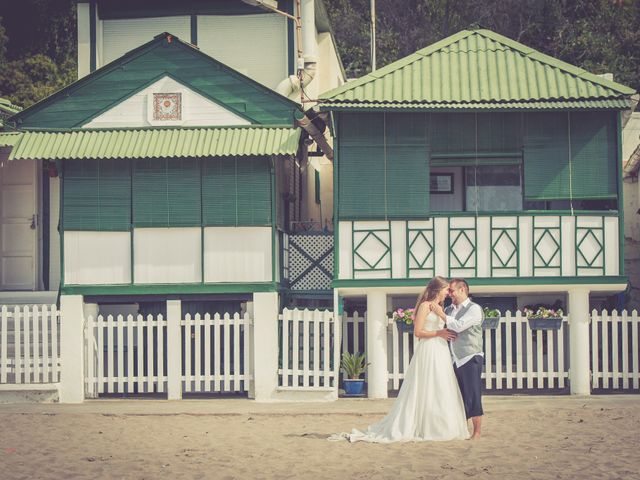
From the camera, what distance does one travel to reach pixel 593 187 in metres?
20.3

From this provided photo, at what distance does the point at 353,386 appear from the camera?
2042cm

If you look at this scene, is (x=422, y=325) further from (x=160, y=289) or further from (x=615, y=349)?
(x=160, y=289)

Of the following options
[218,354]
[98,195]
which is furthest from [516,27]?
[218,354]

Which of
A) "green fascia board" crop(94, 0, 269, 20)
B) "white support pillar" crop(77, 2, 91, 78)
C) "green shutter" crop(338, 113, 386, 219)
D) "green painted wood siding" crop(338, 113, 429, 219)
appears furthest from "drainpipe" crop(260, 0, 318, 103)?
"white support pillar" crop(77, 2, 91, 78)

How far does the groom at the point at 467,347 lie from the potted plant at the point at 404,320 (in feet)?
18.8

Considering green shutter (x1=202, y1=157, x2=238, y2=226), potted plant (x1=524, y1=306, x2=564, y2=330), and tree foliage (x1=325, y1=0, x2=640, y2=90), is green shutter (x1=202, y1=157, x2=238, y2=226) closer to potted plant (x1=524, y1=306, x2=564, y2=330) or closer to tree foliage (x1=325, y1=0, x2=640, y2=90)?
potted plant (x1=524, y1=306, x2=564, y2=330)

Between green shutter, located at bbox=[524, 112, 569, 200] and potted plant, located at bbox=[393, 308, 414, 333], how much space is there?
3.03 metres

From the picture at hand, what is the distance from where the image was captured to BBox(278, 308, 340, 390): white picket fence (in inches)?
779

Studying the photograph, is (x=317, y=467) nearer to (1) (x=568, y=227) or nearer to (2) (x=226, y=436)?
(2) (x=226, y=436)

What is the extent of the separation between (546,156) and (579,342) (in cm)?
344

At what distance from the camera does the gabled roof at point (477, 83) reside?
1989cm

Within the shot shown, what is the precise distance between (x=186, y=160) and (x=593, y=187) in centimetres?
750

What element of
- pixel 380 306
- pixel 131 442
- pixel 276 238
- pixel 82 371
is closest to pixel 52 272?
pixel 82 371

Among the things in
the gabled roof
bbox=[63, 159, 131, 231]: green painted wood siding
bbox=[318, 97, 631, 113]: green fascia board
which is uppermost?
the gabled roof
